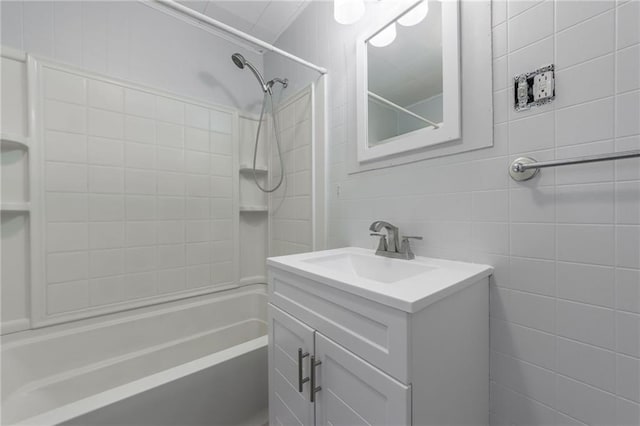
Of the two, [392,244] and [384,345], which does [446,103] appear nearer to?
[392,244]

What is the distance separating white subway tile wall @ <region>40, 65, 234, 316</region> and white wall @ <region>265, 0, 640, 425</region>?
1459mm

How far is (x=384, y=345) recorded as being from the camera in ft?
1.93

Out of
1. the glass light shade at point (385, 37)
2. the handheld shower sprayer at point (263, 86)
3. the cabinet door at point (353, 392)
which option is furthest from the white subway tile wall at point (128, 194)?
the cabinet door at point (353, 392)

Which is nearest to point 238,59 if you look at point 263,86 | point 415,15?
point 263,86

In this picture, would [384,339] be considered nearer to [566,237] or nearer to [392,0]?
[566,237]

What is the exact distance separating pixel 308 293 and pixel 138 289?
1.26 meters

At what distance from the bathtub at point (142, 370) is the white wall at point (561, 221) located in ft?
3.19

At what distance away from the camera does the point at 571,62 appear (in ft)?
2.16

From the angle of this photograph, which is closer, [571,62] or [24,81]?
[571,62]

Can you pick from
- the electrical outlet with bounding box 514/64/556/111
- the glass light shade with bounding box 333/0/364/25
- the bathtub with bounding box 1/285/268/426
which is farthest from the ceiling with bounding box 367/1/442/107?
the bathtub with bounding box 1/285/268/426

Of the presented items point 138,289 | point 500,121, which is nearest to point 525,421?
point 500,121

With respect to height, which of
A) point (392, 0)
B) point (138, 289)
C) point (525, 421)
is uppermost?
point (392, 0)

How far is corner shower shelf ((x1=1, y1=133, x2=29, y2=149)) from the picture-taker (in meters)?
1.14

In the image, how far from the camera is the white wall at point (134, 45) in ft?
4.11
